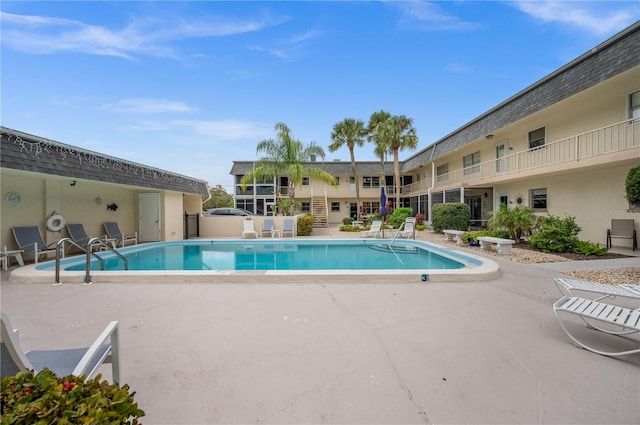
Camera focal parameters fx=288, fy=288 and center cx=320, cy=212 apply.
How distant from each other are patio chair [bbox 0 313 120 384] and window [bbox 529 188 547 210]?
59.5ft

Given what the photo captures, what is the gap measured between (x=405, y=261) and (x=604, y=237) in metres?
8.87

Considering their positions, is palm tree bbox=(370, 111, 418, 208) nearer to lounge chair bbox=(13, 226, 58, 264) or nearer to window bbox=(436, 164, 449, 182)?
window bbox=(436, 164, 449, 182)

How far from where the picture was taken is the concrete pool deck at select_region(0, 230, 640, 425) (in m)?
2.35

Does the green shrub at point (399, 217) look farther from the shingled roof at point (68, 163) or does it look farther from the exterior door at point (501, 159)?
the shingled roof at point (68, 163)

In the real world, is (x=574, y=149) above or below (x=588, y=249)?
above

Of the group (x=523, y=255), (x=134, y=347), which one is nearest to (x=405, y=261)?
(x=523, y=255)

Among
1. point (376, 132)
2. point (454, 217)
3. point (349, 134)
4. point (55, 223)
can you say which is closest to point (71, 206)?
point (55, 223)

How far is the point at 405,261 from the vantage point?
33.6 feet

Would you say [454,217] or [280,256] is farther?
[454,217]

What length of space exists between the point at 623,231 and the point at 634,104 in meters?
4.67

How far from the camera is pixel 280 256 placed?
39.1ft

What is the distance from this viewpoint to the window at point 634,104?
10.4m

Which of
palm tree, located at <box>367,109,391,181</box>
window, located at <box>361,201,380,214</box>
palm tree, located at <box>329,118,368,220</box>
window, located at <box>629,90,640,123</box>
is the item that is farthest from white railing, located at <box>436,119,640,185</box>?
window, located at <box>361,201,380,214</box>

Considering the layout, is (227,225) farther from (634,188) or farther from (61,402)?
(61,402)
